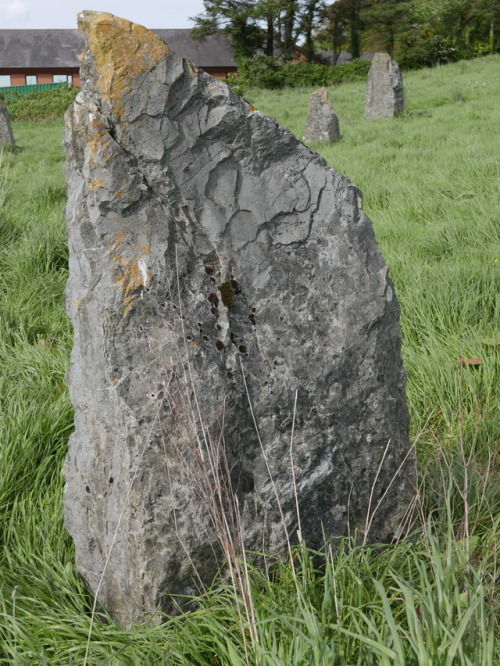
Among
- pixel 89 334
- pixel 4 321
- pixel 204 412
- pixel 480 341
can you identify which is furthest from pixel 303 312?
pixel 4 321

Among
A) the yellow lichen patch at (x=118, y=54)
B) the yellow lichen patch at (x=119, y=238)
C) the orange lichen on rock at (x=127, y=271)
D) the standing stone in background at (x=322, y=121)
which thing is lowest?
the orange lichen on rock at (x=127, y=271)

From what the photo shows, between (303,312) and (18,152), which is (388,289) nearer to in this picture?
(303,312)

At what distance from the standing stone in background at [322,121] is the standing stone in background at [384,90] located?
2458 mm

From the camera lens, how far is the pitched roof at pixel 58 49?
4034 cm

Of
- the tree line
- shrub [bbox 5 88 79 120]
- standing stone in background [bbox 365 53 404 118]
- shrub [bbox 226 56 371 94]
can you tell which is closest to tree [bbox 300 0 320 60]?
the tree line

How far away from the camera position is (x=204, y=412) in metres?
1.72

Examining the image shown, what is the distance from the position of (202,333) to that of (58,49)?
45830mm

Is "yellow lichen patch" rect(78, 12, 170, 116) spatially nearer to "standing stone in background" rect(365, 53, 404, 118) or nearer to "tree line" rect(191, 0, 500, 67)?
"standing stone in background" rect(365, 53, 404, 118)

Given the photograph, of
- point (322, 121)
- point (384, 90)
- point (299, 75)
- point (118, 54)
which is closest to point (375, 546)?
point (118, 54)

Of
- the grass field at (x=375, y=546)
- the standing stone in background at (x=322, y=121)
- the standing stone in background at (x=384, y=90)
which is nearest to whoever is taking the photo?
the grass field at (x=375, y=546)

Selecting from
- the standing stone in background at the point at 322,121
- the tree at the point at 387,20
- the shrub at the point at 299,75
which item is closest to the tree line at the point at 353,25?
the tree at the point at 387,20

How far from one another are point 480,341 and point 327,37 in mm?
37315

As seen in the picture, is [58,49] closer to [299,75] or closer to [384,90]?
[299,75]

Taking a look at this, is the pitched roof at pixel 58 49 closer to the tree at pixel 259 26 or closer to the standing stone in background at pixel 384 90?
the tree at pixel 259 26
